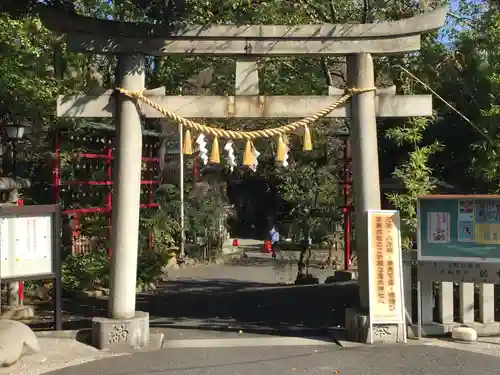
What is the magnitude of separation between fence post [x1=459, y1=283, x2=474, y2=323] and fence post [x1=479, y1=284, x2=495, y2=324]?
136mm

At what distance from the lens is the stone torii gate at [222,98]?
735cm

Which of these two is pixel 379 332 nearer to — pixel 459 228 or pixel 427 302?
pixel 427 302

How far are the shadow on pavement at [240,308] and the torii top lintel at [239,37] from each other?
3.93 m

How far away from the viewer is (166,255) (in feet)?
53.2

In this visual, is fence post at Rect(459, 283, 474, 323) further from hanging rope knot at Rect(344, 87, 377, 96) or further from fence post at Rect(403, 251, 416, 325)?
hanging rope knot at Rect(344, 87, 377, 96)

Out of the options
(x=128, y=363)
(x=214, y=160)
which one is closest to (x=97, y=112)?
(x=214, y=160)

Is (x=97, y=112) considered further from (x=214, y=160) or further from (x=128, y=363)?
(x=128, y=363)

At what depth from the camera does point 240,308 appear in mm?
10352

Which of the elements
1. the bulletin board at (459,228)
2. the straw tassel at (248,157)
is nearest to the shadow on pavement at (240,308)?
the bulletin board at (459,228)

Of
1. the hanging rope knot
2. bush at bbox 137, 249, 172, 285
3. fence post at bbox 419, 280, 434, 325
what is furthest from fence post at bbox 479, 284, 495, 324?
bush at bbox 137, 249, 172, 285

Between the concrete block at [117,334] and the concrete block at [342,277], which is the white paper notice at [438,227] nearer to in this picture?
the concrete block at [117,334]

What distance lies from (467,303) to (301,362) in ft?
8.77

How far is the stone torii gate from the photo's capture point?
735 centimetres

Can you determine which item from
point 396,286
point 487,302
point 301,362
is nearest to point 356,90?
point 396,286
